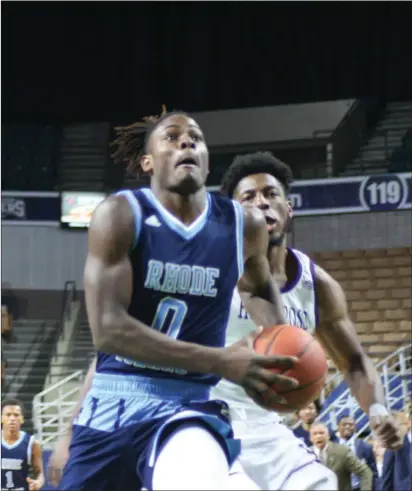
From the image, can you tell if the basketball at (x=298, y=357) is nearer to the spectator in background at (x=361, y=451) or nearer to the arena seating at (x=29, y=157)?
the spectator in background at (x=361, y=451)

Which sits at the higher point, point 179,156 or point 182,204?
point 179,156

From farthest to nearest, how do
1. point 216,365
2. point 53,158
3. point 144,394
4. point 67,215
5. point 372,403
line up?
point 53,158 < point 67,215 < point 372,403 < point 144,394 < point 216,365

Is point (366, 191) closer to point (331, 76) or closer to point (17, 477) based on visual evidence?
point (331, 76)

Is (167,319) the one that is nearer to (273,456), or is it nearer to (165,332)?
(165,332)

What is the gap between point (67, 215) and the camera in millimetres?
18000

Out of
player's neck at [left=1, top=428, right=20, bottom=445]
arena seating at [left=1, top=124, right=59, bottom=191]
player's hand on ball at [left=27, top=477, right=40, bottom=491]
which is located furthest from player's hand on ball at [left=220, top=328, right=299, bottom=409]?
arena seating at [left=1, top=124, right=59, bottom=191]

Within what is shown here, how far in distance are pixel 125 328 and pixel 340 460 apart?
573cm

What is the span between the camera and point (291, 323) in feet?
14.1

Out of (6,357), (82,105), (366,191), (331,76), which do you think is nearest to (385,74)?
(331,76)

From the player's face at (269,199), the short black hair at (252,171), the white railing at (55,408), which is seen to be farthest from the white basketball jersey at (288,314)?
the white railing at (55,408)

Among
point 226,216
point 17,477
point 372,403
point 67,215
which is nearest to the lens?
point 226,216

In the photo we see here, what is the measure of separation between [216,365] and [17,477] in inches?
225

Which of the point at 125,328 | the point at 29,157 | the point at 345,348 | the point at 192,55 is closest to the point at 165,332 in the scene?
the point at 125,328

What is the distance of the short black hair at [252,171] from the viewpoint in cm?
491
